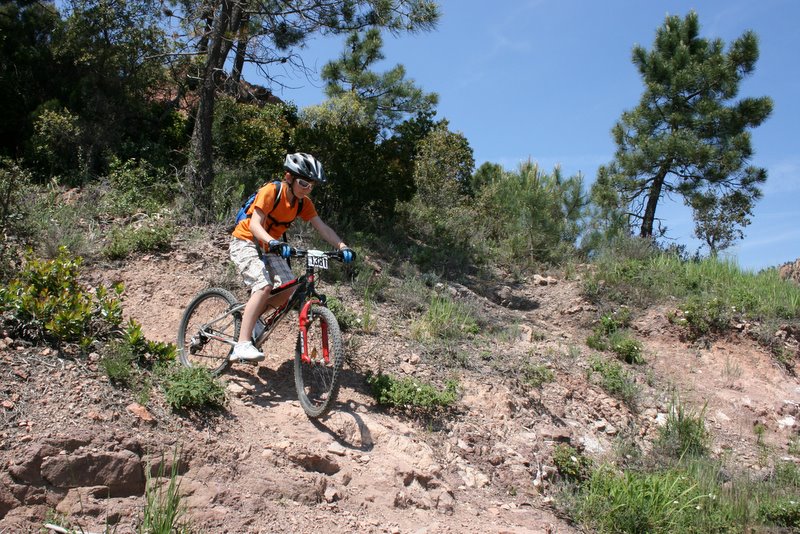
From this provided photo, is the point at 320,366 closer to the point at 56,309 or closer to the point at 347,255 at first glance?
the point at 347,255

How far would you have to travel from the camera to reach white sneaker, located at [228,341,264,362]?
16.3 feet

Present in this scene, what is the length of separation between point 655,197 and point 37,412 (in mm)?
12486

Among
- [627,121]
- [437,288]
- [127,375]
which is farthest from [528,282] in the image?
[127,375]

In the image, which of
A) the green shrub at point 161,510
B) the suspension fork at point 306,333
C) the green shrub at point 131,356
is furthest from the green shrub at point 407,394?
the green shrub at point 161,510

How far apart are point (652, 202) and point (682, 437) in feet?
26.6

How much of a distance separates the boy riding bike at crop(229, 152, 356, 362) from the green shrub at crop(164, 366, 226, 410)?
1.04ft

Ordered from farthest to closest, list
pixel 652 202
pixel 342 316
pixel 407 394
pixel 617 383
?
pixel 652 202 → pixel 617 383 → pixel 342 316 → pixel 407 394

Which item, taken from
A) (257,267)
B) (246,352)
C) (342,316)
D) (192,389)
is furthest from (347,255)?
(342,316)

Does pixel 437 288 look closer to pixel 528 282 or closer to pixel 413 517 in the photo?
pixel 528 282

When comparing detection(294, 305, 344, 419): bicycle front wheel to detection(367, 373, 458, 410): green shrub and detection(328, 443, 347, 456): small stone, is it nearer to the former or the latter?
detection(328, 443, 347, 456): small stone

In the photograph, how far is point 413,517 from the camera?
4512mm

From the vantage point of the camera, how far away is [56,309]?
15.8 ft

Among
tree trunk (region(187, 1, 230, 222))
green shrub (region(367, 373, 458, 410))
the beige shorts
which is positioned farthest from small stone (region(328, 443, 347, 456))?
tree trunk (region(187, 1, 230, 222))

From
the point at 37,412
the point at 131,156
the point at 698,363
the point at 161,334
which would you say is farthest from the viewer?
the point at 131,156
